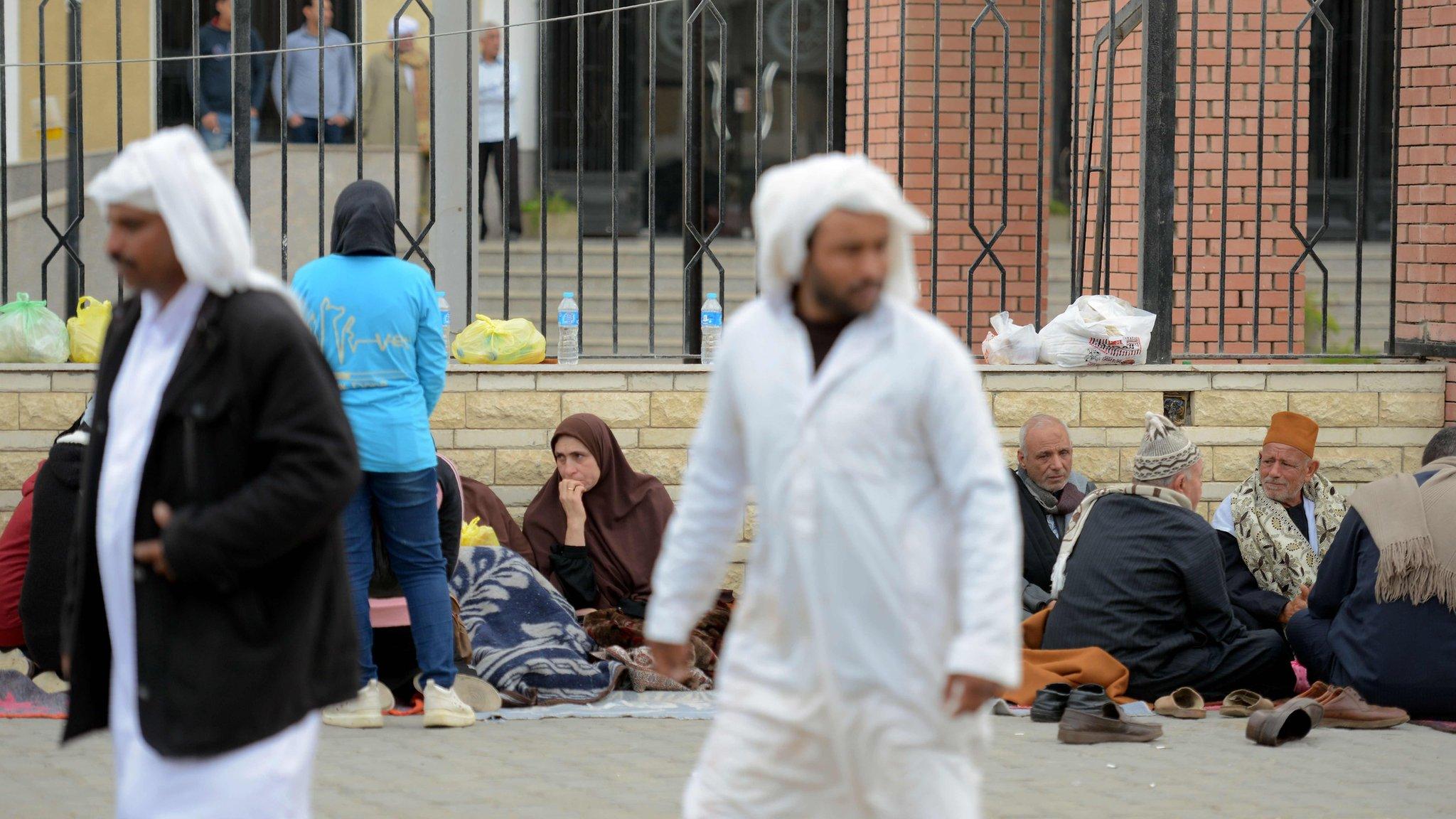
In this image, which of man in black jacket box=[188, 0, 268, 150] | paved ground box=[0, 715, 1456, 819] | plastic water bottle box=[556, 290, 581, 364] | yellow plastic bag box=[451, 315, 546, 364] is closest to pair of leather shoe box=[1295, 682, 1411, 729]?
paved ground box=[0, 715, 1456, 819]

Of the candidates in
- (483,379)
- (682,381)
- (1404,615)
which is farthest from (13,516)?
(1404,615)

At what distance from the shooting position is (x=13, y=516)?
6211mm

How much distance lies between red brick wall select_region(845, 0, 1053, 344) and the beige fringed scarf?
374 cm

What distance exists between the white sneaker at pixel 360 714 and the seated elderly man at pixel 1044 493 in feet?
8.05

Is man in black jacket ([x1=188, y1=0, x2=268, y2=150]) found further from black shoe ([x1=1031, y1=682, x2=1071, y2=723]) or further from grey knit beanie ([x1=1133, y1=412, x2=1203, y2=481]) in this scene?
black shoe ([x1=1031, y1=682, x2=1071, y2=723])

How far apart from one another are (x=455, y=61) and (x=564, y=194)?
28.9 feet

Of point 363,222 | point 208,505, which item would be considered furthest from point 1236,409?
point 208,505

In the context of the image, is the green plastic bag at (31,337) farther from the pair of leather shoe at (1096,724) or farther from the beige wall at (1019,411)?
the pair of leather shoe at (1096,724)

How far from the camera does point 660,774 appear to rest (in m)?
5.19

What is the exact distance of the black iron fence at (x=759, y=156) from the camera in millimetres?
7422

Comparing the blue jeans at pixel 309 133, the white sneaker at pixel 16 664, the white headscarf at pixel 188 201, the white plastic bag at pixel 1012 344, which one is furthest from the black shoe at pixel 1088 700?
the blue jeans at pixel 309 133

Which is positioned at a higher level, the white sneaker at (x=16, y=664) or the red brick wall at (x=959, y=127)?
the red brick wall at (x=959, y=127)

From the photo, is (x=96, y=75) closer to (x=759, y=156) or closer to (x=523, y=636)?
(x=759, y=156)

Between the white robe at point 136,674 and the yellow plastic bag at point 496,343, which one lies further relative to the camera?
the yellow plastic bag at point 496,343
